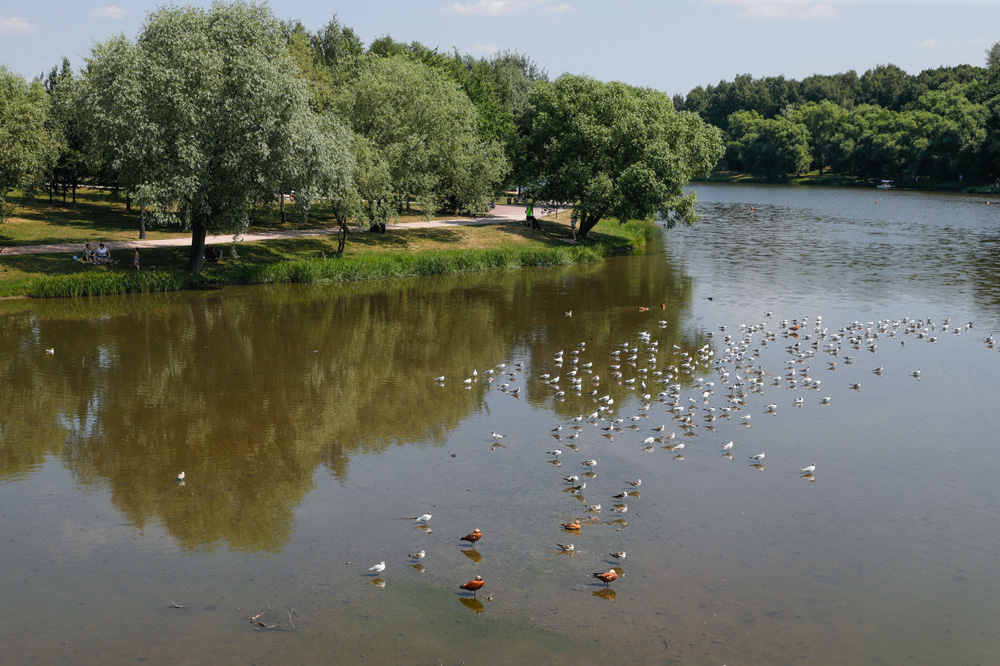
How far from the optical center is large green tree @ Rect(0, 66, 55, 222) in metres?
45.5

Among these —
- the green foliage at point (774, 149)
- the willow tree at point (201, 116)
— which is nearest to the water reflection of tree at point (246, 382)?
the willow tree at point (201, 116)

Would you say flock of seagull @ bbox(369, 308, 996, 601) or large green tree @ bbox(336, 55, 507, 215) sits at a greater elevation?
large green tree @ bbox(336, 55, 507, 215)

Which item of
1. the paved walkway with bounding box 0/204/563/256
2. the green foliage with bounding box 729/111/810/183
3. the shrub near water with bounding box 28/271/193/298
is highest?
the green foliage with bounding box 729/111/810/183

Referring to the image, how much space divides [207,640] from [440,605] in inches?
159

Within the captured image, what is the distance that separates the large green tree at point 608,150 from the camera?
60781 mm

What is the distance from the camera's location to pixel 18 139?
46344 mm

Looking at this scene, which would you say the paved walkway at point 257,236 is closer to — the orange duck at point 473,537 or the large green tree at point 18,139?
the large green tree at point 18,139

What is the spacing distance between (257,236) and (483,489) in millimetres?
41317

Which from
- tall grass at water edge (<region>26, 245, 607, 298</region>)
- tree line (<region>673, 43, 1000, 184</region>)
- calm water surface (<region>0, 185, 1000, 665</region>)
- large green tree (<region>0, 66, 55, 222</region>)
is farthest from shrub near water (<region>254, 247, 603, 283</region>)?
tree line (<region>673, 43, 1000, 184</region>)

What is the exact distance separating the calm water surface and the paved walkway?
28.9 ft

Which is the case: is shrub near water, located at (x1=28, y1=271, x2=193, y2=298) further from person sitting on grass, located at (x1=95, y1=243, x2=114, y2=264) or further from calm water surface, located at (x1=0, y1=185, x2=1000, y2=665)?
person sitting on grass, located at (x1=95, y1=243, x2=114, y2=264)

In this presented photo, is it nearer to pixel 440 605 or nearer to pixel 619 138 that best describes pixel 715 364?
pixel 440 605

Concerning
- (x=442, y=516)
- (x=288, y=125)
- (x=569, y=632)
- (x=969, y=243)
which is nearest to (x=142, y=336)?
(x=288, y=125)

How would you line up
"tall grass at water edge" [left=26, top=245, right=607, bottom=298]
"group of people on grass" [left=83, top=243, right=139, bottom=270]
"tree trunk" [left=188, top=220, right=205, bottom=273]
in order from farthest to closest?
"tree trunk" [left=188, top=220, right=205, bottom=273] → "group of people on grass" [left=83, top=243, right=139, bottom=270] → "tall grass at water edge" [left=26, top=245, right=607, bottom=298]
